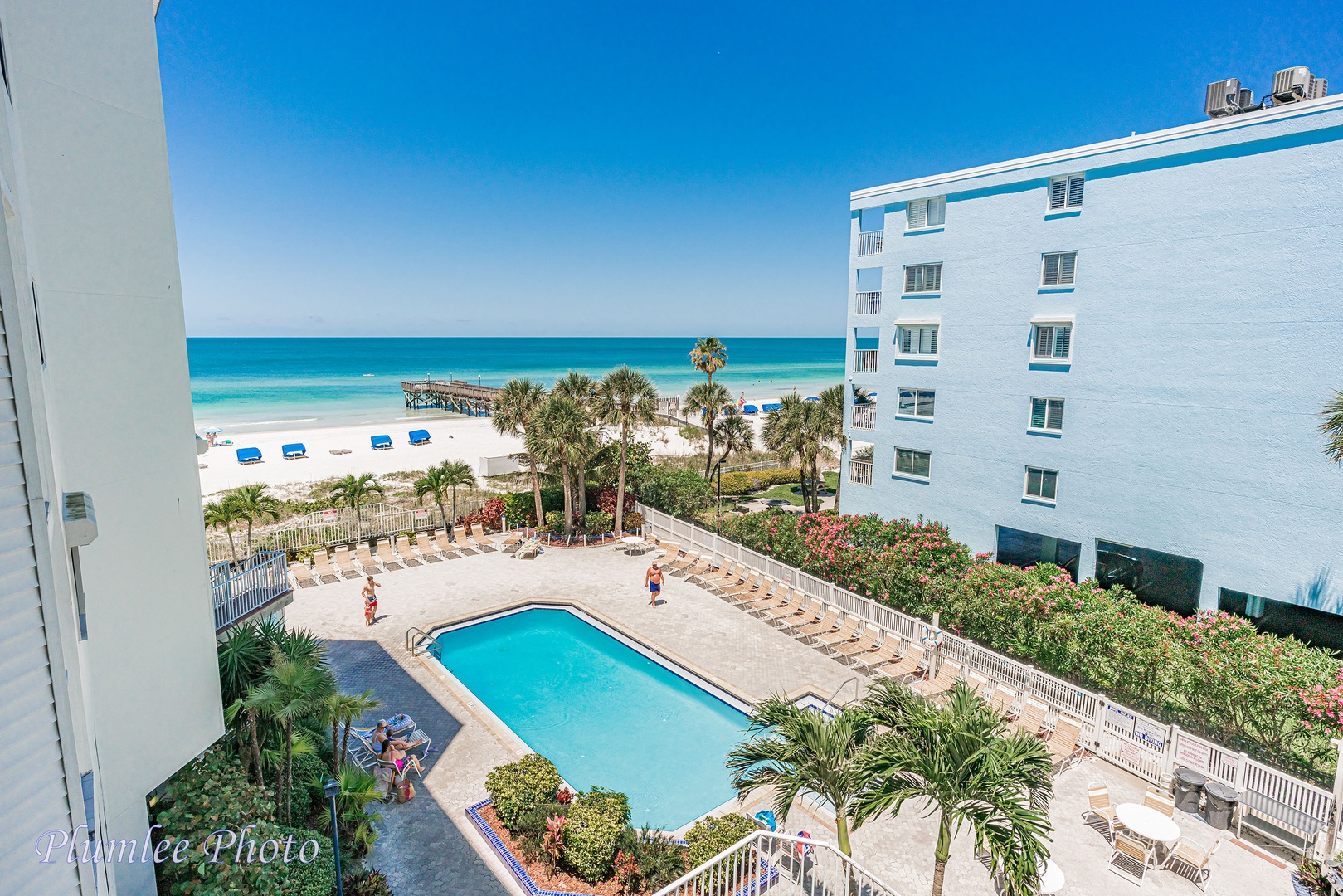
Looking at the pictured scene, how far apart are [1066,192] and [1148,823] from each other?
15.2 m

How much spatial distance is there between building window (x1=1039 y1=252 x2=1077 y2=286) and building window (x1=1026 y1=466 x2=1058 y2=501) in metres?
5.09

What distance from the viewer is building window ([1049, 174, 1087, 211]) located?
1743 centimetres

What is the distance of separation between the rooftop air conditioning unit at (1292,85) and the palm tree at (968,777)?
17.1 meters

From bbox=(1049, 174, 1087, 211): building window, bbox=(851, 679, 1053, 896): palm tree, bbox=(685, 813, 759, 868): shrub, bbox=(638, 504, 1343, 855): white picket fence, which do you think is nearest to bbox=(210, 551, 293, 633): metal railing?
bbox=(685, 813, 759, 868): shrub

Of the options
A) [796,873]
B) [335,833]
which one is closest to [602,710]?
[796,873]

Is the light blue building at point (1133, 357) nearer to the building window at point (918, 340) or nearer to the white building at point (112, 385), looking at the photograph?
the building window at point (918, 340)

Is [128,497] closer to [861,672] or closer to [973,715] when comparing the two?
[973,715]

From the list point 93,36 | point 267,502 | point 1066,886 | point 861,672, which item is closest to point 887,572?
point 861,672

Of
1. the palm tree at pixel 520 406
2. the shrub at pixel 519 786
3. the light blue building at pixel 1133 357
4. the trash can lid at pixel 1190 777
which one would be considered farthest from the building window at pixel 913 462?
the shrub at pixel 519 786

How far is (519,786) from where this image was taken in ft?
34.1

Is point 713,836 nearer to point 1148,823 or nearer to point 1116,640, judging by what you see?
point 1148,823

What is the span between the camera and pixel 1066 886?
930cm

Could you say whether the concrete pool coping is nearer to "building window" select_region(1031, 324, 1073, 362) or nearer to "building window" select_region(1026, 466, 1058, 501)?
"building window" select_region(1026, 466, 1058, 501)

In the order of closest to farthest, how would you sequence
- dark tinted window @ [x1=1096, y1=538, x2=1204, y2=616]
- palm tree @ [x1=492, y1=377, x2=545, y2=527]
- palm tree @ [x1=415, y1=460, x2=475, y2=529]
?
1. dark tinted window @ [x1=1096, y1=538, x2=1204, y2=616]
2. palm tree @ [x1=415, y1=460, x2=475, y2=529]
3. palm tree @ [x1=492, y1=377, x2=545, y2=527]
